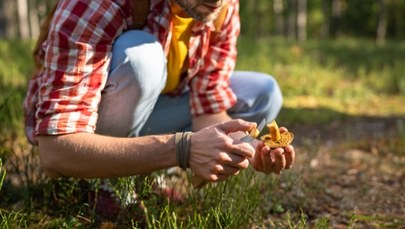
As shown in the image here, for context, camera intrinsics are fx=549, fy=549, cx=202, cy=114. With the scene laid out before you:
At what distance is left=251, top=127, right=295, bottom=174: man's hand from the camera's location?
1607 millimetres

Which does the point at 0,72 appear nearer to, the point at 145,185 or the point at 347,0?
the point at 145,185

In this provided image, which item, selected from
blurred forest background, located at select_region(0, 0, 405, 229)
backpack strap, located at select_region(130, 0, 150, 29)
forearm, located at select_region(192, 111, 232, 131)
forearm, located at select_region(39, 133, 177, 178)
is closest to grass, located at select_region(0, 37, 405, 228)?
blurred forest background, located at select_region(0, 0, 405, 229)

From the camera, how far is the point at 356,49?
12406 millimetres

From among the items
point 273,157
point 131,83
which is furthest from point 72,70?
point 273,157

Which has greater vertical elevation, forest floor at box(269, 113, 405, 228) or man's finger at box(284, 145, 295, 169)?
man's finger at box(284, 145, 295, 169)

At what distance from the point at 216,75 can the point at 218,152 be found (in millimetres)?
944

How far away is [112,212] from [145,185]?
33 cm

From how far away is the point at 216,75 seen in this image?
7.93 ft

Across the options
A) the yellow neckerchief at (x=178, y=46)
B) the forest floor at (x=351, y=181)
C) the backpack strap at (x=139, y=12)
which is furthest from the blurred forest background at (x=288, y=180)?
the backpack strap at (x=139, y=12)

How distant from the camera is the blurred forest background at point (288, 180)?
1916 millimetres

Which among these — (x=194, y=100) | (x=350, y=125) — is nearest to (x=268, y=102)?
(x=194, y=100)

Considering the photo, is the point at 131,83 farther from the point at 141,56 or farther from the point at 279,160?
the point at 279,160

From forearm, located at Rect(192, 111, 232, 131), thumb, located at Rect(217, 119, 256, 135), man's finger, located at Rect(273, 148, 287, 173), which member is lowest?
forearm, located at Rect(192, 111, 232, 131)

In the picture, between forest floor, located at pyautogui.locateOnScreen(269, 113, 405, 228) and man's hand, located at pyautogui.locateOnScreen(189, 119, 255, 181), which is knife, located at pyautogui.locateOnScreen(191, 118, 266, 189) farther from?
forest floor, located at pyautogui.locateOnScreen(269, 113, 405, 228)
